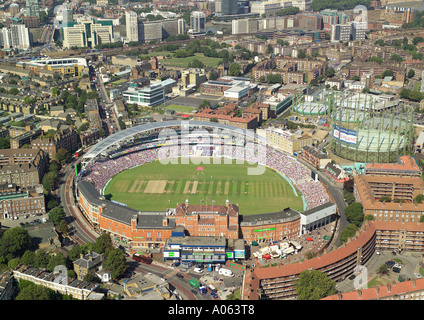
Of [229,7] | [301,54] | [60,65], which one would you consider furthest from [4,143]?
[229,7]

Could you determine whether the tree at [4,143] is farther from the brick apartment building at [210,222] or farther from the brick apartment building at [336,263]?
the brick apartment building at [336,263]

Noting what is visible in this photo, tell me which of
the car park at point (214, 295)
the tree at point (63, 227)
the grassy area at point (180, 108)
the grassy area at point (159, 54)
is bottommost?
the car park at point (214, 295)

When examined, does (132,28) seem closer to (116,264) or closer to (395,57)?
(395,57)

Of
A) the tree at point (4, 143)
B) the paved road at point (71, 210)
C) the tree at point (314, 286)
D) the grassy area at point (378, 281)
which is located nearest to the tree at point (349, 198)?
the grassy area at point (378, 281)

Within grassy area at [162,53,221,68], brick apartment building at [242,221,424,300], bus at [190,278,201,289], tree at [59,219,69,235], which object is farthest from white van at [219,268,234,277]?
grassy area at [162,53,221,68]

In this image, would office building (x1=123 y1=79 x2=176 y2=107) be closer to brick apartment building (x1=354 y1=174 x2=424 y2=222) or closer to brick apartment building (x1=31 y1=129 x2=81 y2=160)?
brick apartment building (x1=31 y1=129 x2=81 y2=160)

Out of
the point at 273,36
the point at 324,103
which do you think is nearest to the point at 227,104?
the point at 324,103

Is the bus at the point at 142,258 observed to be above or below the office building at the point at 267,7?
below
